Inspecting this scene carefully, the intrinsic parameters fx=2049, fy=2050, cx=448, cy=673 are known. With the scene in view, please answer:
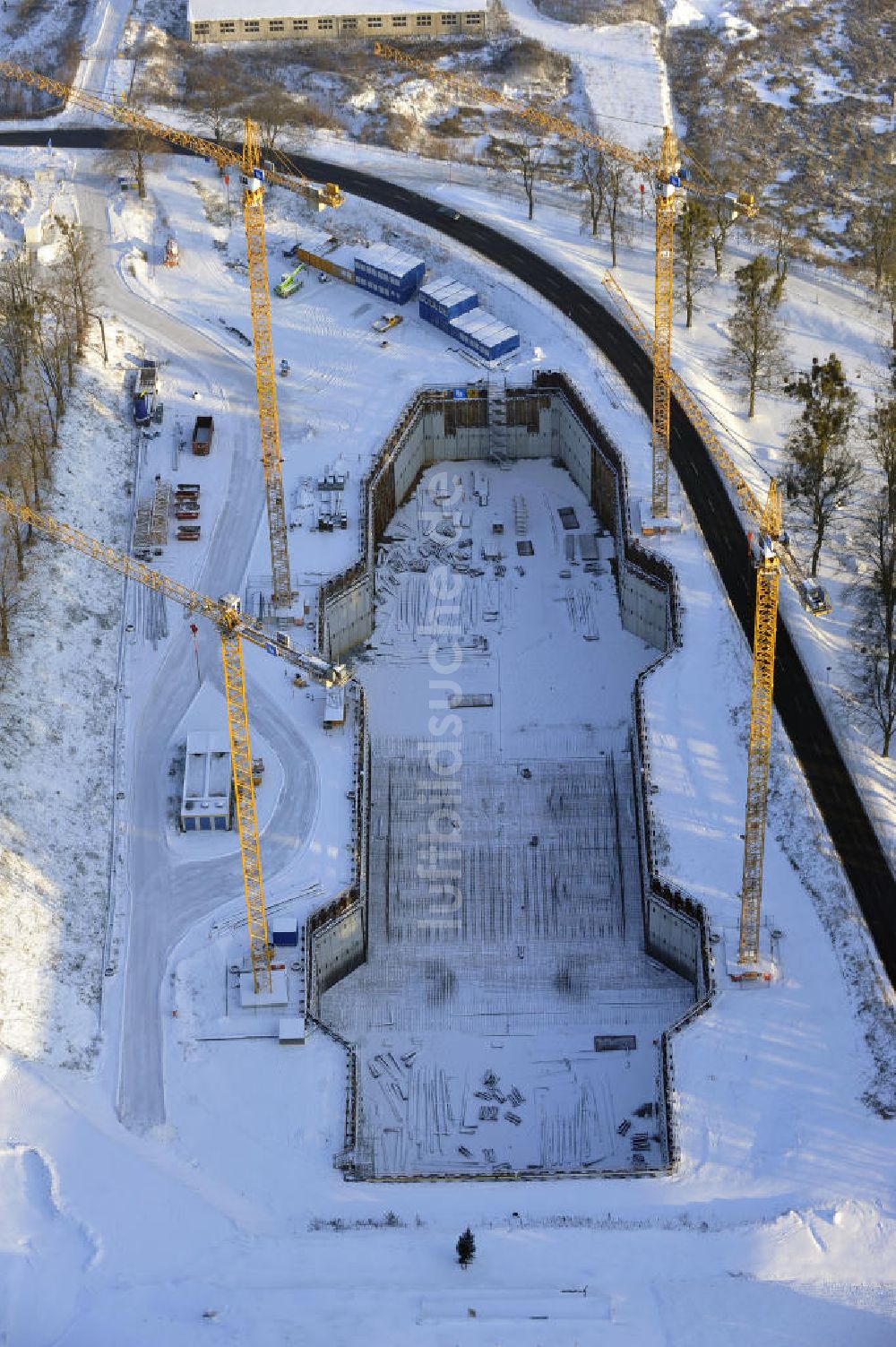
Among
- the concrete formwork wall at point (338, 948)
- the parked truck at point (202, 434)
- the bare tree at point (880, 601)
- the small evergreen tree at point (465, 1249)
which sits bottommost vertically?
the small evergreen tree at point (465, 1249)

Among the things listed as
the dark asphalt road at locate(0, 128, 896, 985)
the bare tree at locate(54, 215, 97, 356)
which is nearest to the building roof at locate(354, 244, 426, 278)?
the dark asphalt road at locate(0, 128, 896, 985)

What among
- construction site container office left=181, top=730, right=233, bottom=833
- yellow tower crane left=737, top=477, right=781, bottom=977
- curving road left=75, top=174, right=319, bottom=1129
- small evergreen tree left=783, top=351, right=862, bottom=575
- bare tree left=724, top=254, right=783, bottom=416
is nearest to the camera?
yellow tower crane left=737, top=477, right=781, bottom=977

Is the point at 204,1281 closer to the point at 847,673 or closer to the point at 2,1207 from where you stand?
the point at 2,1207

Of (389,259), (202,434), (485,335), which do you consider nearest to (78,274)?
(202,434)

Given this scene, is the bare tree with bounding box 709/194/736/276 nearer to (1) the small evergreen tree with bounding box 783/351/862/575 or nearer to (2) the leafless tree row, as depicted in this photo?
(1) the small evergreen tree with bounding box 783/351/862/575

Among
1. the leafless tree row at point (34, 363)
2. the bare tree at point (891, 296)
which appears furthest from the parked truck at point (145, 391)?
the bare tree at point (891, 296)

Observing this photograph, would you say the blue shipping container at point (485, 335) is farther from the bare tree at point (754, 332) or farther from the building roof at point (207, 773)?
the building roof at point (207, 773)
